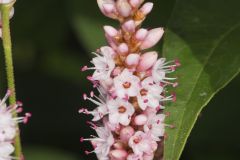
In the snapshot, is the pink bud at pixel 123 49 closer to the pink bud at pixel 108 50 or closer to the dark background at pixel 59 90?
the pink bud at pixel 108 50

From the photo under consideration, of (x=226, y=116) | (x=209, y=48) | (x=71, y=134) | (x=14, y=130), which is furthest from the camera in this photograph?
(x=71, y=134)

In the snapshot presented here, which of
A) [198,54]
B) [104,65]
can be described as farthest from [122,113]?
[198,54]

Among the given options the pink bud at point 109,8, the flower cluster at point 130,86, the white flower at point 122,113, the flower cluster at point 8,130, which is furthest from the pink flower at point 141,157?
the pink bud at point 109,8

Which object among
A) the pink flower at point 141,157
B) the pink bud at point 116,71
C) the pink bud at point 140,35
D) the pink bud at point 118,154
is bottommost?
the pink flower at point 141,157

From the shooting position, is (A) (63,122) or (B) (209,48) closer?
(B) (209,48)

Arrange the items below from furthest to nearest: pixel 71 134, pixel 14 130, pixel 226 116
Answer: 1. pixel 71 134
2. pixel 226 116
3. pixel 14 130

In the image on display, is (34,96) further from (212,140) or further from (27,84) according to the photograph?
(212,140)

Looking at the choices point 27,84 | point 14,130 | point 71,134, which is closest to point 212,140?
point 71,134

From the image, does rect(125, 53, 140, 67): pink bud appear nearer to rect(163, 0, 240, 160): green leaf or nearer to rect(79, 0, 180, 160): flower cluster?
rect(79, 0, 180, 160): flower cluster
